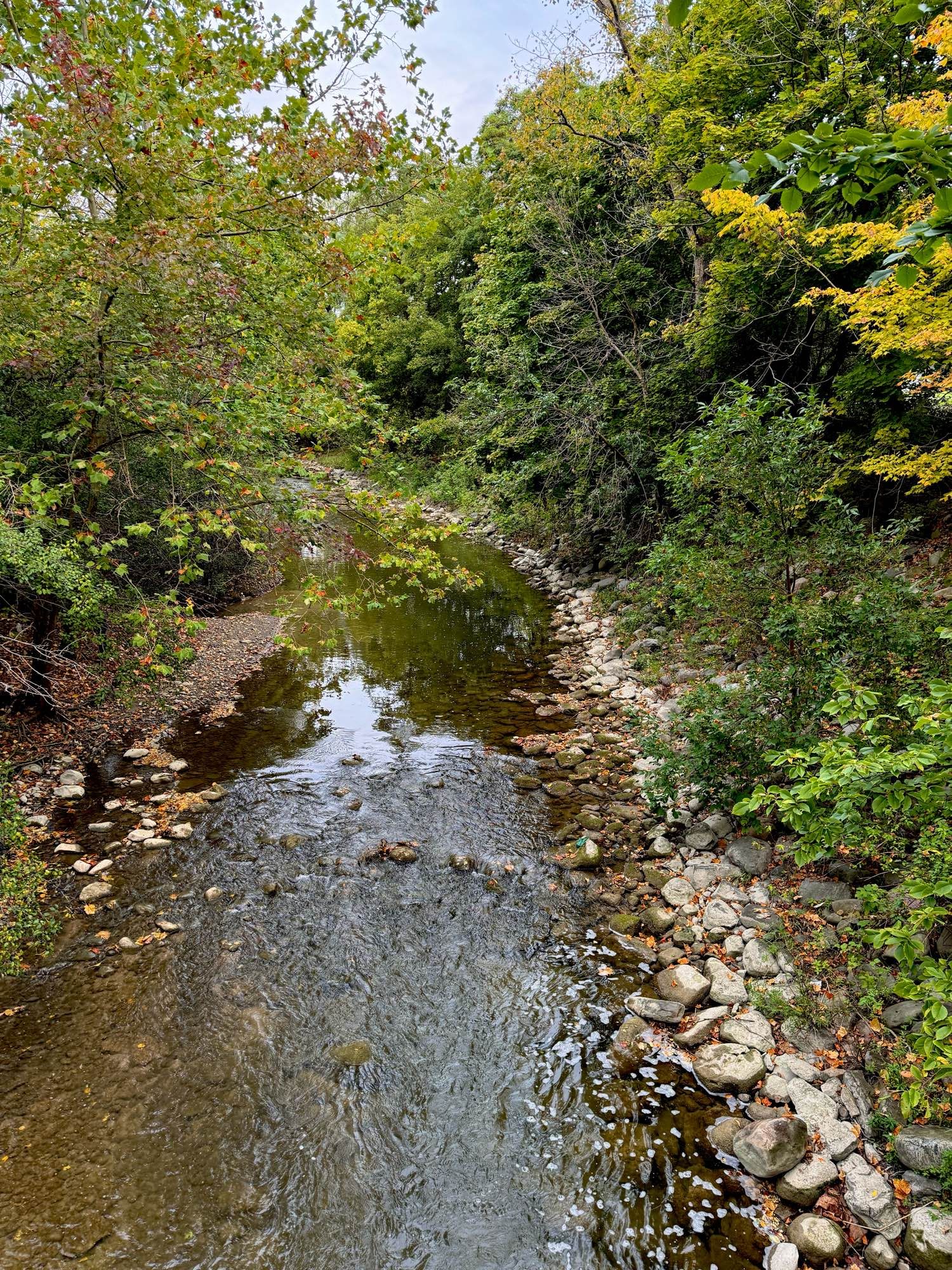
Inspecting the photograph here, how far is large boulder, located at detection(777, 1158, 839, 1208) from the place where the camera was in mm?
3291

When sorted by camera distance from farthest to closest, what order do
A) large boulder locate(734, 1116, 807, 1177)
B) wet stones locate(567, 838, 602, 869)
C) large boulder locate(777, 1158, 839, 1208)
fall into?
wet stones locate(567, 838, 602, 869) < large boulder locate(734, 1116, 807, 1177) < large boulder locate(777, 1158, 839, 1208)

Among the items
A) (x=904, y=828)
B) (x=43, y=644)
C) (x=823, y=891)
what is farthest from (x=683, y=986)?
(x=43, y=644)

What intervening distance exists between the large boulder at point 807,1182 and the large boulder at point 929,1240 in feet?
1.23

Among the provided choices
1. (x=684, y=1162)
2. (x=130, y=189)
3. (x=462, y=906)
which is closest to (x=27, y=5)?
(x=130, y=189)

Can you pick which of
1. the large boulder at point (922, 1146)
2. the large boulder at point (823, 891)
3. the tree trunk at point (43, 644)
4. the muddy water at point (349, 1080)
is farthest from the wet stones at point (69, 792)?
the large boulder at point (922, 1146)

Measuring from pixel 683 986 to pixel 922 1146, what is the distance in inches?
62.9

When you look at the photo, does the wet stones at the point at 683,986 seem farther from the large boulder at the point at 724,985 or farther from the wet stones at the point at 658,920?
the wet stones at the point at 658,920

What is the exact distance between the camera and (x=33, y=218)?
5617 millimetres

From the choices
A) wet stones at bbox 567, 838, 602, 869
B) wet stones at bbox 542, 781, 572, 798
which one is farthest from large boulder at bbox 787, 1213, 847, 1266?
wet stones at bbox 542, 781, 572, 798

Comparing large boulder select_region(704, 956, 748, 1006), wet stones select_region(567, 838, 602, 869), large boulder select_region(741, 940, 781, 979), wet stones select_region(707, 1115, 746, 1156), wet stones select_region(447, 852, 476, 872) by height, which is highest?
wet stones select_region(447, 852, 476, 872)

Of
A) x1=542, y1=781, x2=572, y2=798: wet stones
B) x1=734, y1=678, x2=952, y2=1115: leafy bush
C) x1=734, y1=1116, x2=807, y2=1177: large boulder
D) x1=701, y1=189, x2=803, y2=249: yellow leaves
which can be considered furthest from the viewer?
x1=542, y1=781, x2=572, y2=798: wet stones

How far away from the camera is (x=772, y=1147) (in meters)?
3.46

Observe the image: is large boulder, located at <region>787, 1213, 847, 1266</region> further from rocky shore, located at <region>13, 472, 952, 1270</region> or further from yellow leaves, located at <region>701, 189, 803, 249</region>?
yellow leaves, located at <region>701, 189, 803, 249</region>

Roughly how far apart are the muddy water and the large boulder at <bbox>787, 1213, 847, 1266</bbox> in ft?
0.76
